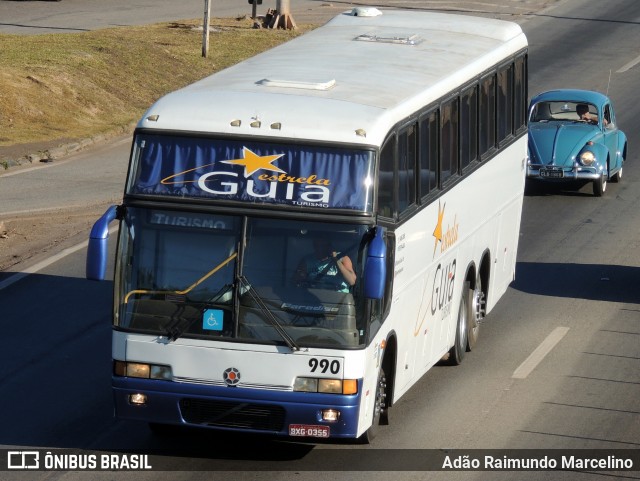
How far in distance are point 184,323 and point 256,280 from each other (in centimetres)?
65

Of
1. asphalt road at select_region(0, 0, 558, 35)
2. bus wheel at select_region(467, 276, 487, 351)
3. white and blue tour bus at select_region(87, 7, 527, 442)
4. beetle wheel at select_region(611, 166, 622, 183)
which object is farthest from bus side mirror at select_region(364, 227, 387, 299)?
asphalt road at select_region(0, 0, 558, 35)

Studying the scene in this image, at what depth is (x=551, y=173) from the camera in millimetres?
25281

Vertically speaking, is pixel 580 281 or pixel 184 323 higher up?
pixel 184 323

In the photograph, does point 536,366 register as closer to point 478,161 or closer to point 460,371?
point 460,371

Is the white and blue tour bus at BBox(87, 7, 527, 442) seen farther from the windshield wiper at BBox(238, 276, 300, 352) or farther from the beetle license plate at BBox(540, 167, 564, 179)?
the beetle license plate at BBox(540, 167, 564, 179)

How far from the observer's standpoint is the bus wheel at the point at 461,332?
15.3 metres

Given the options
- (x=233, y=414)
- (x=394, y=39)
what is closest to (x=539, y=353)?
(x=394, y=39)

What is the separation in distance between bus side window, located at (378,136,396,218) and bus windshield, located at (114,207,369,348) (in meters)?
0.52

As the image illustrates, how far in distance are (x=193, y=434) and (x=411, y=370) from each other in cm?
210

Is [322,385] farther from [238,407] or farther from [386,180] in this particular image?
[386,180]

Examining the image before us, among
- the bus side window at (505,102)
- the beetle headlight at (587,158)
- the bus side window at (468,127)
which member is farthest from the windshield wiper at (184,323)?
the beetle headlight at (587,158)

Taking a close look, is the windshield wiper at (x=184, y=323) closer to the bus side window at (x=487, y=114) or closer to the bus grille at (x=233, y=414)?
the bus grille at (x=233, y=414)

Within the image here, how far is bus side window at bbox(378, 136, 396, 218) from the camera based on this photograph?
1165 centimetres

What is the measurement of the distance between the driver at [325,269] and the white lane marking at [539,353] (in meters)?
4.25
